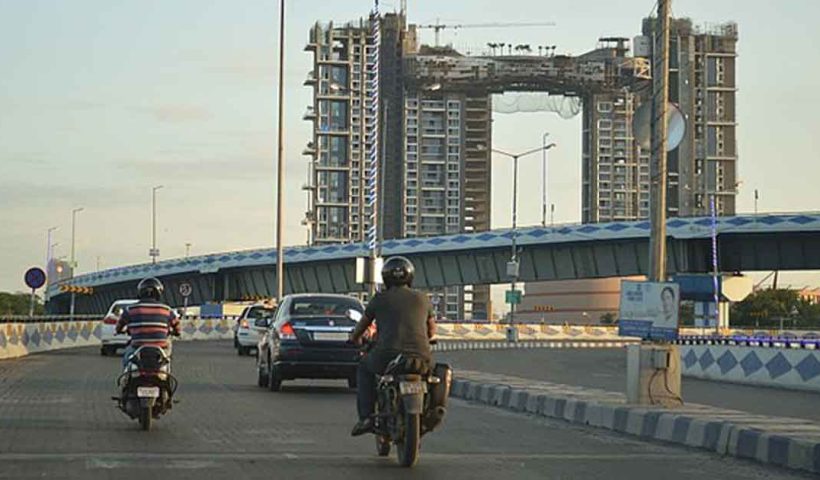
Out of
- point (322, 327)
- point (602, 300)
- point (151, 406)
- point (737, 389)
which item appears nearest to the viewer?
point (151, 406)

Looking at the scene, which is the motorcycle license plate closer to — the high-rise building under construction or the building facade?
the building facade

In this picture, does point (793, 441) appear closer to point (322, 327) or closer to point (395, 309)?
point (395, 309)

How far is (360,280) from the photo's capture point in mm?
38312

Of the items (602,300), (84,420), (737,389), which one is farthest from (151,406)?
(602,300)

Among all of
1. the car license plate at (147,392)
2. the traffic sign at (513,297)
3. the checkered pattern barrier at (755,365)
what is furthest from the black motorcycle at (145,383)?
the traffic sign at (513,297)

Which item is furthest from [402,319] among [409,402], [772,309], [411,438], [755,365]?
[772,309]

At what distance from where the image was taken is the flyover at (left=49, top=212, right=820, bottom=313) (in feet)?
222

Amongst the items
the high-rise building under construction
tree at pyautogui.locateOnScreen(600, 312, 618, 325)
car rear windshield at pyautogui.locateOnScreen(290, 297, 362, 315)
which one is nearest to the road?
car rear windshield at pyautogui.locateOnScreen(290, 297, 362, 315)

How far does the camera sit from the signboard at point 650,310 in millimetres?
17734

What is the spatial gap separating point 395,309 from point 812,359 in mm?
20347

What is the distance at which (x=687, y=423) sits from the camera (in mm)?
15320

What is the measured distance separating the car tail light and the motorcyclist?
10105mm

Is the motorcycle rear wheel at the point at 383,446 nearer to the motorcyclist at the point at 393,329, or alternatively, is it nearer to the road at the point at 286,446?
the road at the point at 286,446

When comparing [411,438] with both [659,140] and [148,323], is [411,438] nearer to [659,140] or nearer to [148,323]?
[148,323]
